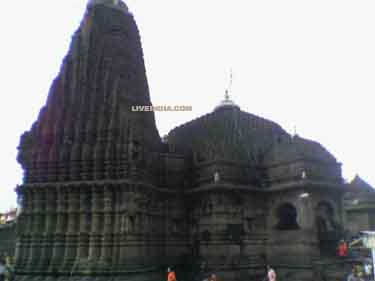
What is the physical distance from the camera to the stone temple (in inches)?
716

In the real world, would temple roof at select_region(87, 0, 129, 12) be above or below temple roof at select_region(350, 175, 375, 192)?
above

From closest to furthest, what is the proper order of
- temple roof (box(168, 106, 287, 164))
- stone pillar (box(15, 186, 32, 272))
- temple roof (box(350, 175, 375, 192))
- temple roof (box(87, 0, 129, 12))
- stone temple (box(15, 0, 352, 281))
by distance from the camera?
stone temple (box(15, 0, 352, 281)) < stone pillar (box(15, 186, 32, 272)) < temple roof (box(168, 106, 287, 164)) < temple roof (box(87, 0, 129, 12)) < temple roof (box(350, 175, 375, 192))

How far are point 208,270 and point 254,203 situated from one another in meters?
4.44

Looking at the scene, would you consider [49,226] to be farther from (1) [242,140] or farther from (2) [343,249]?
(2) [343,249]

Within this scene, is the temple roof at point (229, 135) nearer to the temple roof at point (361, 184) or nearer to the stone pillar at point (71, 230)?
the stone pillar at point (71, 230)

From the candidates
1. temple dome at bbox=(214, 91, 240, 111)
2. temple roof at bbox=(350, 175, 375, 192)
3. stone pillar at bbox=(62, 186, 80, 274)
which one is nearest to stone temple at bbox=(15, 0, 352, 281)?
stone pillar at bbox=(62, 186, 80, 274)

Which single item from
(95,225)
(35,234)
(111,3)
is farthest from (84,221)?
(111,3)

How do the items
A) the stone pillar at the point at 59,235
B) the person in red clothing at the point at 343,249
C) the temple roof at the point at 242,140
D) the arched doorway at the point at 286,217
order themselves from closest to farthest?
1. the stone pillar at the point at 59,235
2. the person in red clothing at the point at 343,249
3. the arched doorway at the point at 286,217
4. the temple roof at the point at 242,140

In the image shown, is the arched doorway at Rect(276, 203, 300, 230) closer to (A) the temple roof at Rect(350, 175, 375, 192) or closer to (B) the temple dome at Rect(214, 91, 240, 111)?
(B) the temple dome at Rect(214, 91, 240, 111)

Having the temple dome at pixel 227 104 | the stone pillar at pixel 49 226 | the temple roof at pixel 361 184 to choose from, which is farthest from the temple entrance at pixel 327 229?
the temple roof at pixel 361 184

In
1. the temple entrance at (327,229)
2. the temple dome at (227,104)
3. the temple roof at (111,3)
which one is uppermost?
the temple roof at (111,3)

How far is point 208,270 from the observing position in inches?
763

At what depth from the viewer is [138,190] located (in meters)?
18.5

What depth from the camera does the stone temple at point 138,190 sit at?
18.2 m
